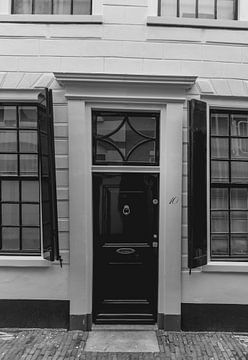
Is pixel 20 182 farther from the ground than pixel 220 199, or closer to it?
farther from the ground

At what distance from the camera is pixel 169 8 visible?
6.00 metres

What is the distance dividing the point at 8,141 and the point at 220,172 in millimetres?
3084

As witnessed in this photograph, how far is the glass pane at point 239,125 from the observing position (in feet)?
19.4

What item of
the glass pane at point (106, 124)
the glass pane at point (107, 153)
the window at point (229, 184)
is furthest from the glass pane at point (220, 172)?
the glass pane at point (106, 124)

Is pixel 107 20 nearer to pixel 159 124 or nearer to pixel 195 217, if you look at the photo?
pixel 159 124

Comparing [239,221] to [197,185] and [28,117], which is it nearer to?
[197,185]

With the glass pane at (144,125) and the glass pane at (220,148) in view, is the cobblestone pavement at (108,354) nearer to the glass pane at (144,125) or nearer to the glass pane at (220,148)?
the glass pane at (220,148)

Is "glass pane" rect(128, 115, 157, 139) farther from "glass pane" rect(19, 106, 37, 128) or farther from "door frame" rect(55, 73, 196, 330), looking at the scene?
"glass pane" rect(19, 106, 37, 128)

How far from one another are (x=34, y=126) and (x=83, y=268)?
2.12m

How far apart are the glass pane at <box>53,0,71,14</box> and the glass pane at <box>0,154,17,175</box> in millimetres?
2212

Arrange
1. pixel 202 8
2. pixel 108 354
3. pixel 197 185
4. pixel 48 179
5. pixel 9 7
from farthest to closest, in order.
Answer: pixel 202 8, pixel 9 7, pixel 197 185, pixel 48 179, pixel 108 354

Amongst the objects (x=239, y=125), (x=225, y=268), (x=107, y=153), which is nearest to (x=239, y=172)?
(x=239, y=125)

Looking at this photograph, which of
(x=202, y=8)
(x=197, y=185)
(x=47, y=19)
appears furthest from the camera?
(x=202, y=8)

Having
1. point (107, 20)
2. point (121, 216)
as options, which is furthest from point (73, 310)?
point (107, 20)
